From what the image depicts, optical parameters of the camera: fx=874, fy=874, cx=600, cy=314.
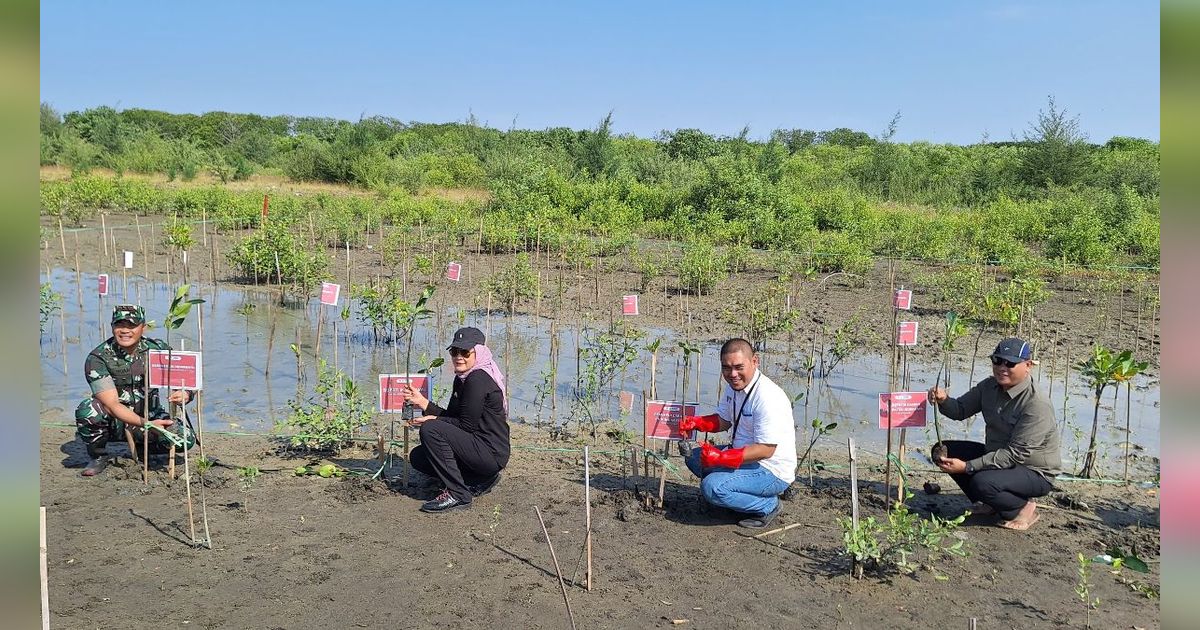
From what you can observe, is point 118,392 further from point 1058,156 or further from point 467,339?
point 1058,156

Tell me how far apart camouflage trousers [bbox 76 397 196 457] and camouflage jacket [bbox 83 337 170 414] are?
126 millimetres

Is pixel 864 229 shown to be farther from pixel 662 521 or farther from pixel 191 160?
pixel 191 160

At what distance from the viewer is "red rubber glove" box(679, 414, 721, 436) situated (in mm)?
5270

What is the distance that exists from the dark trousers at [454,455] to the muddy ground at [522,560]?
20 cm

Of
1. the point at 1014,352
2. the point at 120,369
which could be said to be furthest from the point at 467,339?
the point at 1014,352

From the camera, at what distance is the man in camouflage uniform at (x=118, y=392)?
5.66m

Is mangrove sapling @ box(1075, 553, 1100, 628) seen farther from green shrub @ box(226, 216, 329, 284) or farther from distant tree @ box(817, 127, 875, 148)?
distant tree @ box(817, 127, 875, 148)

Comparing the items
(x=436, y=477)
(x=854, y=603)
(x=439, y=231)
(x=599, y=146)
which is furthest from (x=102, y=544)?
(x=599, y=146)

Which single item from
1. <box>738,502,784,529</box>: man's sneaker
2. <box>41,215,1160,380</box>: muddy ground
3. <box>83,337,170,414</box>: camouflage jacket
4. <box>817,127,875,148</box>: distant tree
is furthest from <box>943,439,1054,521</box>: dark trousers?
<box>817,127,875,148</box>: distant tree

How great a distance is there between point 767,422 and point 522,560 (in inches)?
63.7

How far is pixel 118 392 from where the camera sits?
5.80 m

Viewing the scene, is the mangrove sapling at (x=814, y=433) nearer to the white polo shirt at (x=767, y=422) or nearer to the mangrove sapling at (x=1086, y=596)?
the white polo shirt at (x=767, y=422)

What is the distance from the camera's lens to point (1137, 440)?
7.72 meters
